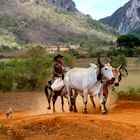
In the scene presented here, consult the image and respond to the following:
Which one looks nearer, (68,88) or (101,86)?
(101,86)

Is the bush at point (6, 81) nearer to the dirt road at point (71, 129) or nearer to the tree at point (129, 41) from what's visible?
the dirt road at point (71, 129)

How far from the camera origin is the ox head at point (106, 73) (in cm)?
1886

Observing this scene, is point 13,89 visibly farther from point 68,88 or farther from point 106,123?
point 106,123

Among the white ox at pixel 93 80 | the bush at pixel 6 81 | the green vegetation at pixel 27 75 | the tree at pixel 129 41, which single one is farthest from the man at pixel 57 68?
the tree at pixel 129 41

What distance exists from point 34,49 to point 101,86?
36.7 meters

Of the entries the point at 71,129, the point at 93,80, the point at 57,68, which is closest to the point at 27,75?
the point at 57,68

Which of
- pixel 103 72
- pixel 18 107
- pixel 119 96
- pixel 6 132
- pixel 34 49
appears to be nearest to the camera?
pixel 6 132

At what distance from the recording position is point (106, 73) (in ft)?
62.0

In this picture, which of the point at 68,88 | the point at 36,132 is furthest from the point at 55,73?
the point at 36,132

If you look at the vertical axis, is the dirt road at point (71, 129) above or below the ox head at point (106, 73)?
below

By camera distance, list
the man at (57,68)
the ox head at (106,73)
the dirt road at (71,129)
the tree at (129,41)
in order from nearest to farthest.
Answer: the dirt road at (71,129) < the ox head at (106,73) < the man at (57,68) < the tree at (129,41)

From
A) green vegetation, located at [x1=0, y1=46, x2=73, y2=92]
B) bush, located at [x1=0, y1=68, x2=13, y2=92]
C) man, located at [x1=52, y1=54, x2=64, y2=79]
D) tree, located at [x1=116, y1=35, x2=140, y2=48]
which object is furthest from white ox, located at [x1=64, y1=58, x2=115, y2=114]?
tree, located at [x1=116, y1=35, x2=140, y2=48]

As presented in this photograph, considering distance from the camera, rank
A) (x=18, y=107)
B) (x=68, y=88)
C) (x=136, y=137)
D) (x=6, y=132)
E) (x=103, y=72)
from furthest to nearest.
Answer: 1. (x=18, y=107)
2. (x=68, y=88)
3. (x=103, y=72)
4. (x=6, y=132)
5. (x=136, y=137)

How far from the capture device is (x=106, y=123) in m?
14.9
